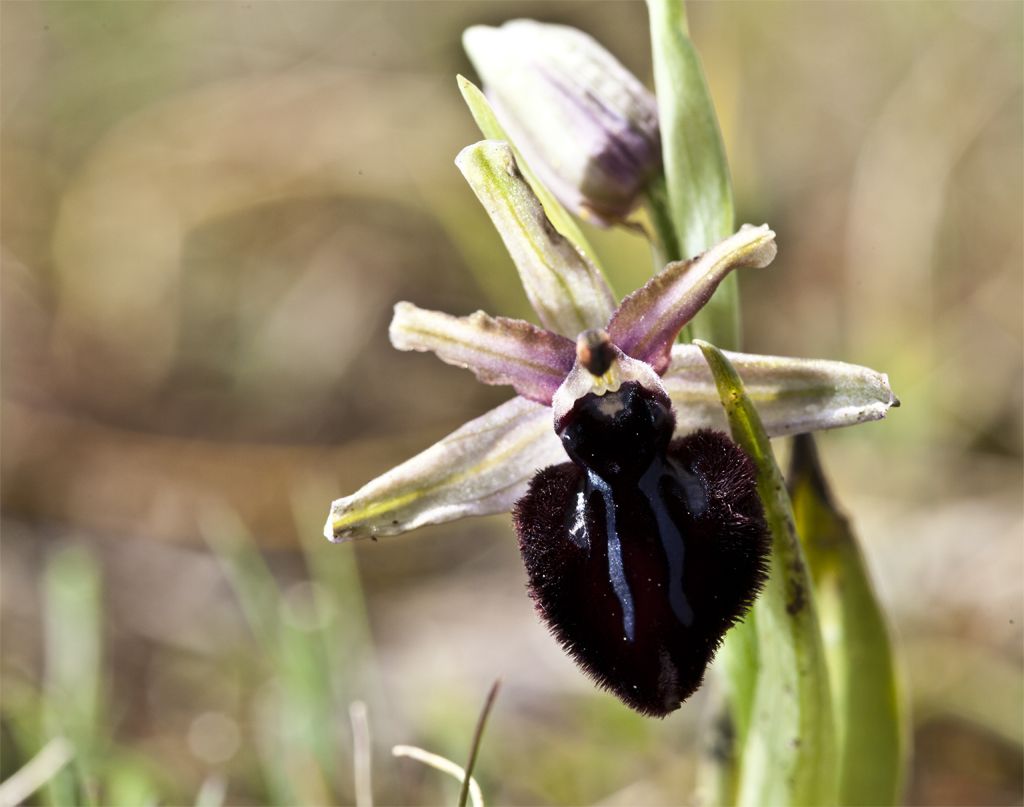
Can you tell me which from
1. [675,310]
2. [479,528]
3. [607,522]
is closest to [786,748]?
[607,522]

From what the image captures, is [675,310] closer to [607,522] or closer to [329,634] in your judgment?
[607,522]

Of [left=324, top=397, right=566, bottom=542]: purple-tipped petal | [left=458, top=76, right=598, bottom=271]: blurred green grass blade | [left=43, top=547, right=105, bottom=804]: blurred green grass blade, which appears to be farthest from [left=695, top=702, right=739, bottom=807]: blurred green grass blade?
[left=43, top=547, right=105, bottom=804]: blurred green grass blade

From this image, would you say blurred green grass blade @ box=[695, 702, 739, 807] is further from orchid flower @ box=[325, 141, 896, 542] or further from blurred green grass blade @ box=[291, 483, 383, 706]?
blurred green grass blade @ box=[291, 483, 383, 706]

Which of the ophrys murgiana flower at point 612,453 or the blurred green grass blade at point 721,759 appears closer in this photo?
the ophrys murgiana flower at point 612,453

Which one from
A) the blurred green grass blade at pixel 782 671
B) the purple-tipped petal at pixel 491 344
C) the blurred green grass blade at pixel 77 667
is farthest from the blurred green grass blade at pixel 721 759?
the blurred green grass blade at pixel 77 667

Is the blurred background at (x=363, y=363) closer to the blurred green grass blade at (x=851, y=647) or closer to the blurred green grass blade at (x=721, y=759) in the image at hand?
the blurred green grass blade at (x=721, y=759)

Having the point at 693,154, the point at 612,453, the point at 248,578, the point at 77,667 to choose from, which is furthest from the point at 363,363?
the point at 612,453
